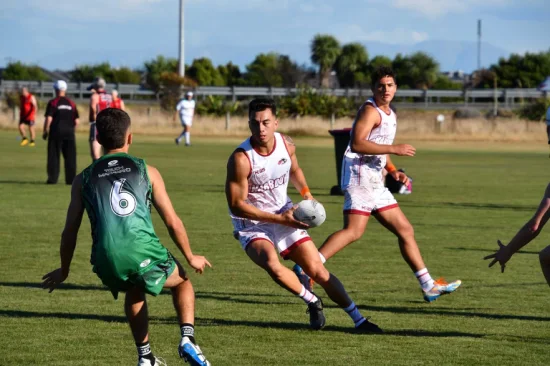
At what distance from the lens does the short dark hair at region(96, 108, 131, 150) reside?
5828mm

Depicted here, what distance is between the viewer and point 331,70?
10306 cm

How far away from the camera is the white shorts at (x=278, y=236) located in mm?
7578

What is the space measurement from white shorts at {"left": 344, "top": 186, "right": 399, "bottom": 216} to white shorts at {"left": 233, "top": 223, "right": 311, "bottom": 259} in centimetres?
137

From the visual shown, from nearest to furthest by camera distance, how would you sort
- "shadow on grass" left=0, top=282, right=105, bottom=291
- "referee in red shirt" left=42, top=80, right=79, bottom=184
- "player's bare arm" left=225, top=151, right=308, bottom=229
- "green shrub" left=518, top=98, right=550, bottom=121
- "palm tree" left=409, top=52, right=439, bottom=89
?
"player's bare arm" left=225, top=151, right=308, bottom=229 → "shadow on grass" left=0, top=282, right=105, bottom=291 → "referee in red shirt" left=42, top=80, right=79, bottom=184 → "green shrub" left=518, top=98, right=550, bottom=121 → "palm tree" left=409, top=52, right=439, bottom=89

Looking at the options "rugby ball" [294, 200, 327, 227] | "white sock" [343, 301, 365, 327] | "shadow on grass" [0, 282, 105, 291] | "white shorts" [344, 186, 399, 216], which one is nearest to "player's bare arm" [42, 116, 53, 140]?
"shadow on grass" [0, 282, 105, 291]

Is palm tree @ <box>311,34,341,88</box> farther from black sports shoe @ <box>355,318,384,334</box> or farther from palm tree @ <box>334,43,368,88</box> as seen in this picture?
black sports shoe @ <box>355,318,384,334</box>

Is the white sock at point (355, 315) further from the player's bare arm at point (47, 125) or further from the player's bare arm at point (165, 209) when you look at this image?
the player's bare arm at point (47, 125)

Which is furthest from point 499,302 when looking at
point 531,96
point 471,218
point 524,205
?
point 531,96

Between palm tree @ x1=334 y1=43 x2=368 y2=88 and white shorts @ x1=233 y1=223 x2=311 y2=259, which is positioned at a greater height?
palm tree @ x1=334 y1=43 x2=368 y2=88

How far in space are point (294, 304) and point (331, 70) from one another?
9514 centimetres

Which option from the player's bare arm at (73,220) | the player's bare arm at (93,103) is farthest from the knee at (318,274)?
the player's bare arm at (93,103)

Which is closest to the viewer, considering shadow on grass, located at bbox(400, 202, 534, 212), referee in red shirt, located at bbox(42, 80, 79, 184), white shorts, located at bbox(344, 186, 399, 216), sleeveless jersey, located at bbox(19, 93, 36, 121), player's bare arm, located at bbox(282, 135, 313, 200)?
player's bare arm, located at bbox(282, 135, 313, 200)

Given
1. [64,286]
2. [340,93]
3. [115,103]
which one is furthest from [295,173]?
[340,93]

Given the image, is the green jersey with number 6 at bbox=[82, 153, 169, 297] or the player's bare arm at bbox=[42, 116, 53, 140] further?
the player's bare arm at bbox=[42, 116, 53, 140]
